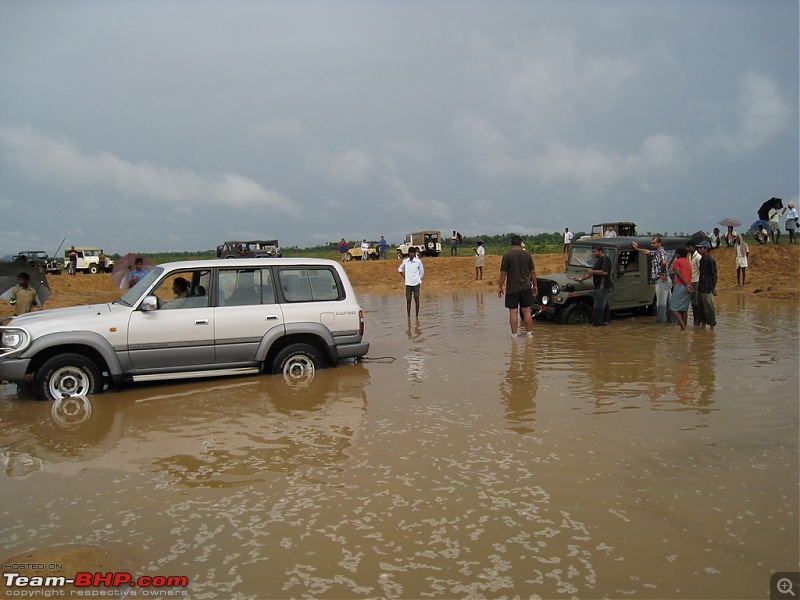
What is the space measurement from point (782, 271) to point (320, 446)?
80.5ft

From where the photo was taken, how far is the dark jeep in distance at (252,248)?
33.3 meters

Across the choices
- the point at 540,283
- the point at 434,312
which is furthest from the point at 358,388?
the point at 434,312

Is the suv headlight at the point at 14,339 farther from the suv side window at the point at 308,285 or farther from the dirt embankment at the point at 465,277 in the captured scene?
the dirt embankment at the point at 465,277

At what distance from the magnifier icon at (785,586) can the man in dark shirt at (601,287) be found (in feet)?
30.9

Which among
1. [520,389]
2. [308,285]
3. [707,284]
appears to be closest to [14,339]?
[308,285]

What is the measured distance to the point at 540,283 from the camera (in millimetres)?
13430

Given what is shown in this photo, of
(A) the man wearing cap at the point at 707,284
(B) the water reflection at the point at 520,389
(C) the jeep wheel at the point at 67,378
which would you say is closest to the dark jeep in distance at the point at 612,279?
(A) the man wearing cap at the point at 707,284

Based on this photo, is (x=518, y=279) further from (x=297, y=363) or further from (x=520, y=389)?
(x=297, y=363)

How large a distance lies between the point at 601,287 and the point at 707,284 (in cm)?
195

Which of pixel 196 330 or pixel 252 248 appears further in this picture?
pixel 252 248

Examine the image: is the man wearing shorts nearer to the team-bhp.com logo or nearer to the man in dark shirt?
the man in dark shirt

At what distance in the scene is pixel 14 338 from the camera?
7.02m

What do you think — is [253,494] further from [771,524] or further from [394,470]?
[771,524]

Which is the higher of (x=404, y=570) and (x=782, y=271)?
(x=782, y=271)
